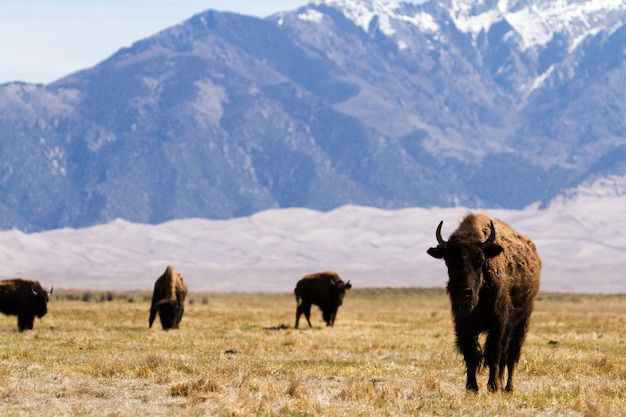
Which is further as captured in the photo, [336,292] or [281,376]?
[336,292]

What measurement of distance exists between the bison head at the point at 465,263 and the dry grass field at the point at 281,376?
162cm

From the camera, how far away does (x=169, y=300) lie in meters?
43.4

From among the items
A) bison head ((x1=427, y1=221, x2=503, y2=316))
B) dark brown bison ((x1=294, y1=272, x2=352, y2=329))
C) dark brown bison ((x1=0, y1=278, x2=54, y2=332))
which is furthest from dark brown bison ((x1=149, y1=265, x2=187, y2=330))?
bison head ((x1=427, y1=221, x2=503, y2=316))

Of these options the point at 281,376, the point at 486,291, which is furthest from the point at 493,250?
the point at 281,376

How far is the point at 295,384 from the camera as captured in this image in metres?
20.2

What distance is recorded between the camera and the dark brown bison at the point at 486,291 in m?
19.9

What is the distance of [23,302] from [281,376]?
1864 centimetres

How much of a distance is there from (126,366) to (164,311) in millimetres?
18881

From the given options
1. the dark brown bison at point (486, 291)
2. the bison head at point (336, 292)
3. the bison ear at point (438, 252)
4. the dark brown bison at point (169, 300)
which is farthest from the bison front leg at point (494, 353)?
the bison head at point (336, 292)

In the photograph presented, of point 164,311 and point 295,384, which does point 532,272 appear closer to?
point 295,384

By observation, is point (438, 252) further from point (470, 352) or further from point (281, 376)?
point (281, 376)

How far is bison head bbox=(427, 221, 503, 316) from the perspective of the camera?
19750 mm

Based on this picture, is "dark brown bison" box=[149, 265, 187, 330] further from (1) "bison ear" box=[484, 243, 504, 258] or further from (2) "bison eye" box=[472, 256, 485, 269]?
(2) "bison eye" box=[472, 256, 485, 269]

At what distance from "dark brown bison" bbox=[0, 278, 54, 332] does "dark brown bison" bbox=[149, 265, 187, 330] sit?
4461 millimetres
